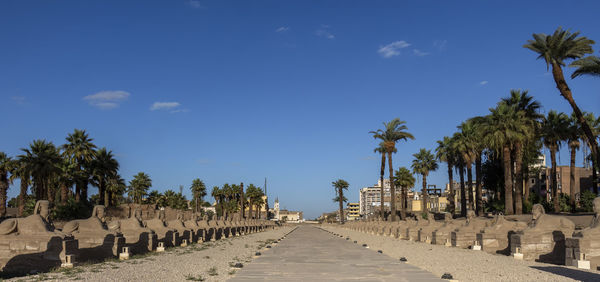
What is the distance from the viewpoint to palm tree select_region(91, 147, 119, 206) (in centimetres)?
5177

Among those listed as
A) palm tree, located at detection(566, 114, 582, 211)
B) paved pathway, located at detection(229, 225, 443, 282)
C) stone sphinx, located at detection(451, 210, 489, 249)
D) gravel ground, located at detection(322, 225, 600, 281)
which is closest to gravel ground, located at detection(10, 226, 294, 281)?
paved pathway, located at detection(229, 225, 443, 282)

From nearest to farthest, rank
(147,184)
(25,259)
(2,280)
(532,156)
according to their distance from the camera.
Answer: (2,280), (25,259), (532,156), (147,184)

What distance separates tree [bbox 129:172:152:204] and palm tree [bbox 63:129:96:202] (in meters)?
27.1

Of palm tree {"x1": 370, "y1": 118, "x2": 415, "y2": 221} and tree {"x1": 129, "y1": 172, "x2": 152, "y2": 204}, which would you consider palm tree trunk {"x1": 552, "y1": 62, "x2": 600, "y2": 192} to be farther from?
tree {"x1": 129, "y1": 172, "x2": 152, "y2": 204}

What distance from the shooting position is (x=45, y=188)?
4550cm

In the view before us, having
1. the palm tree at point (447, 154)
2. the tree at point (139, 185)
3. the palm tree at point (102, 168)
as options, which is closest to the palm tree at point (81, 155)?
the palm tree at point (102, 168)

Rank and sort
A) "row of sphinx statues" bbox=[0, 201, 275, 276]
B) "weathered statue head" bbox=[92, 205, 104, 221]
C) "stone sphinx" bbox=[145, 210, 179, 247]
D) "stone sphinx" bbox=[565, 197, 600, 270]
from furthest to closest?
1. "stone sphinx" bbox=[145, 210, 179, 247]
2. "weathered statue head" bbox=[92, 205, 104, 221]
3. "stone sphinx" bbox=[565, 197, 600, 270]
4. "row of sphinx statues" bbox=[0, 201, 275, 276]

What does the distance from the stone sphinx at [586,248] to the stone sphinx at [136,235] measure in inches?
553

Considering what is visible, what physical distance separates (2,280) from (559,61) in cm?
2988

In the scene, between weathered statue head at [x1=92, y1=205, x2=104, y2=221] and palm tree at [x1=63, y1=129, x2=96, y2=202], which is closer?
weathered statue head at [x1=92, y1=205, x2=104, y2=221]

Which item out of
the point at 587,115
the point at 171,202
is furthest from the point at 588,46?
the point at 171,202

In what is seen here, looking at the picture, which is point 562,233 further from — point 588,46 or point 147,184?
point 147,184

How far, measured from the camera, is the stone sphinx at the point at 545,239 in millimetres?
15438

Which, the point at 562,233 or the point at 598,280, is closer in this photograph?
the point at 598,280
